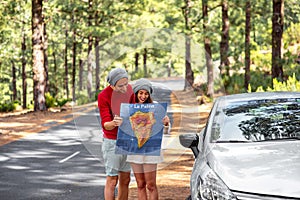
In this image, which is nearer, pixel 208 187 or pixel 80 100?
pixel 208 187

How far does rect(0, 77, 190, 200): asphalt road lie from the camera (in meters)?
10.5

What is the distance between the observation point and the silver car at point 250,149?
5.54 metres

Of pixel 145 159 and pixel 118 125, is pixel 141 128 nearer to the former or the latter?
pixel 118 125

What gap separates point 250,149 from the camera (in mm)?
6410

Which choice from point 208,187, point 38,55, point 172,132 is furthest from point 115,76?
point 38,55

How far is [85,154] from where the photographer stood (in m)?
16.4

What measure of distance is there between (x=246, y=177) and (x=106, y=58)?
3823 millimetres

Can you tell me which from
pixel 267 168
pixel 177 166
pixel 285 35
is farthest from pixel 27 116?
pixel 267 168

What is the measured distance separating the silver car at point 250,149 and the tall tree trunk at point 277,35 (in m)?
12.3

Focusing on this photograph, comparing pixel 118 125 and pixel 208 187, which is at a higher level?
pixel 118 125

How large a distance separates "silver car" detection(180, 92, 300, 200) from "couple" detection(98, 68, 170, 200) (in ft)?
2.03

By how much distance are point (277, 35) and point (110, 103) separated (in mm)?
14337

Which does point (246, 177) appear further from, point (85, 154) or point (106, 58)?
point (85, 154)

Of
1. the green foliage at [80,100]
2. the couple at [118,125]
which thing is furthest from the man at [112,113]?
the green foliage at [80,100]
